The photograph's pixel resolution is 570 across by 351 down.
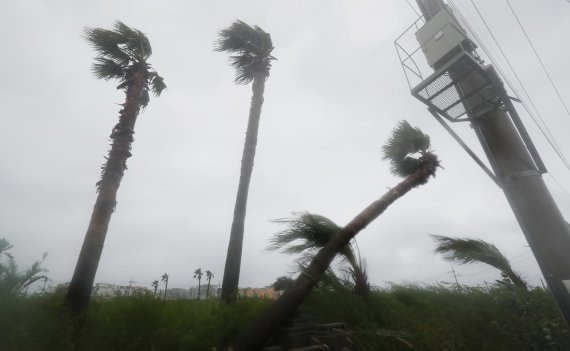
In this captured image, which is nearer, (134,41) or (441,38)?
(441,38)

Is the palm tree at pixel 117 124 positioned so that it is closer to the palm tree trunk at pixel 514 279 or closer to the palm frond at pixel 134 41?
the palm frond at pixel 134 41

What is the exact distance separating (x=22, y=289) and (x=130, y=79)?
5.21m

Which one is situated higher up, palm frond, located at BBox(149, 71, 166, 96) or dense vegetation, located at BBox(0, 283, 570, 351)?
palm frond, located at BBox(149, 71, 166, 96)

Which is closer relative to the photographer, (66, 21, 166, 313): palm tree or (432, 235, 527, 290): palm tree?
(66, 21, 166, 313): palm tree

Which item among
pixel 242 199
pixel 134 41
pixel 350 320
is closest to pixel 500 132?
pixel 350 320

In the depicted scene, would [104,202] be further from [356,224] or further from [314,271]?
[356,224]

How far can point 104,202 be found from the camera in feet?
19.0

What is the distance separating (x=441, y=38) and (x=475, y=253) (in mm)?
5924

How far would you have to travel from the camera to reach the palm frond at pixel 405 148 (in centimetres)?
673

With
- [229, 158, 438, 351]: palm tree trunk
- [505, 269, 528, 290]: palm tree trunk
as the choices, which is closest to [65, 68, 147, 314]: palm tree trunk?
[229, 158, 438, 351]: palm tree trunk

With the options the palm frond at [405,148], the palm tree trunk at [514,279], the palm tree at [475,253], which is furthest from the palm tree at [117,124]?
the palm tree trunk at [514,279]

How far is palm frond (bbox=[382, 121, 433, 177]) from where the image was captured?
22.1ft

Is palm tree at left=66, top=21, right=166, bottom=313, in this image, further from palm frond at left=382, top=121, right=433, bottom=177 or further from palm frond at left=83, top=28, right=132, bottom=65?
palm frond at left=382, top=121, right=433, bottom=177

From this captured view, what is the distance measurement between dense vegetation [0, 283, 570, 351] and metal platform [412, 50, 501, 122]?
500 cm
